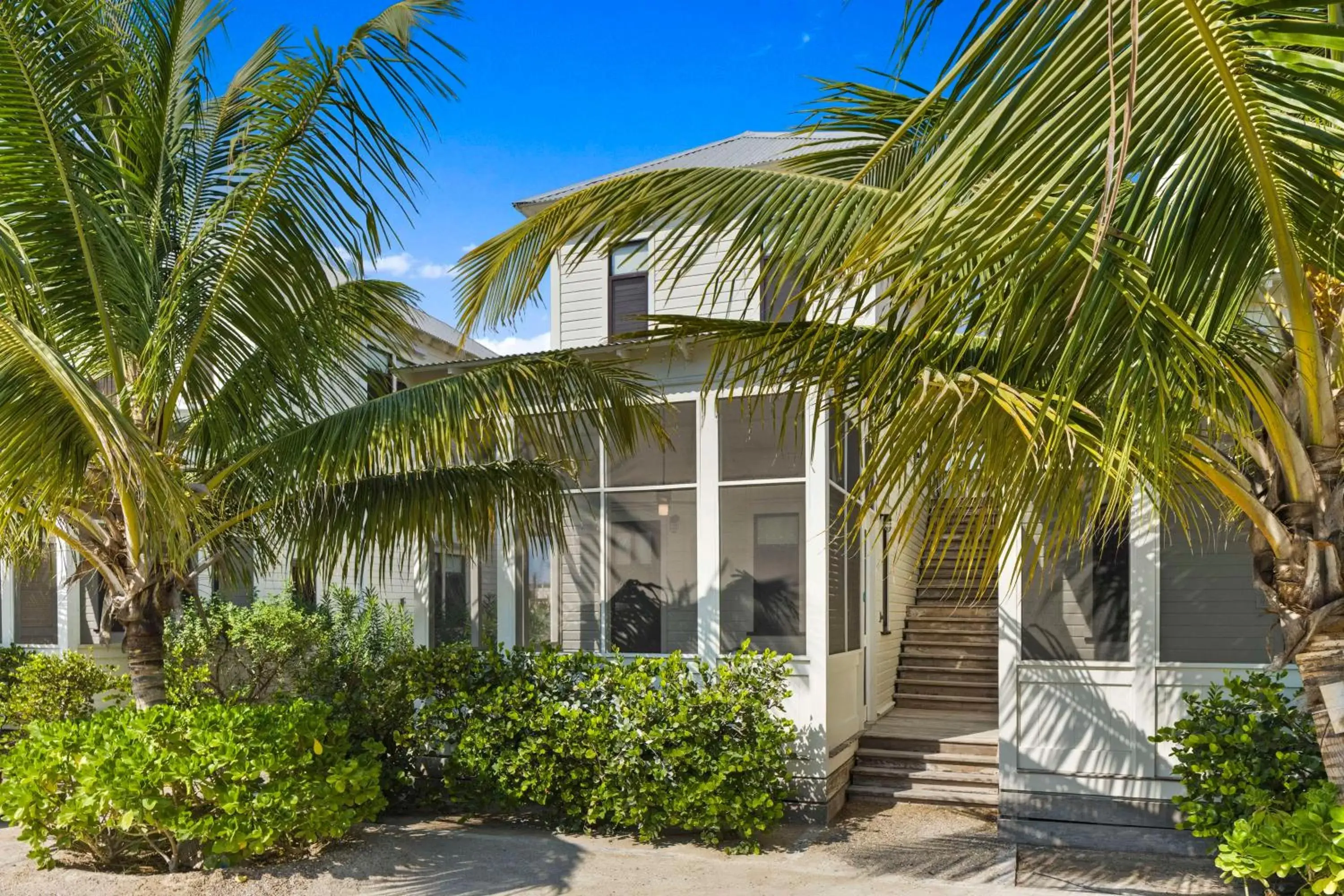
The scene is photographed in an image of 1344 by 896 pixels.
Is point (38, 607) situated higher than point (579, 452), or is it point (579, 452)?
point (579, 452)

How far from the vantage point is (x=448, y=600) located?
9664mm

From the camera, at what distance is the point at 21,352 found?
513 cm

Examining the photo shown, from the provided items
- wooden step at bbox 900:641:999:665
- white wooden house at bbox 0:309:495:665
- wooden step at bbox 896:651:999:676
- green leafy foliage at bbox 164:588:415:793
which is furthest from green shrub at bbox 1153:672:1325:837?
white wooden house at bbox 0:309:495:665

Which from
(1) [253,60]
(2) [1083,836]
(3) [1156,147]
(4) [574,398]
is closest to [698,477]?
(4) [574,398]

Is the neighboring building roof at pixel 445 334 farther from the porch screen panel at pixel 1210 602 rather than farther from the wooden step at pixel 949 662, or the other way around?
the porch screen panel at pixel 1210 602

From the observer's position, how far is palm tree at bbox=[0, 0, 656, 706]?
221 inches

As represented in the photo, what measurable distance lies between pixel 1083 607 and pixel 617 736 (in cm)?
356

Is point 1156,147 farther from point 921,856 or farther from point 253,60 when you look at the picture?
point 253,60

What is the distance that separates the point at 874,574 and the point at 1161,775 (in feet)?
12.7

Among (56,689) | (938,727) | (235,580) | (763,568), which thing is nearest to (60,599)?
(56,689)

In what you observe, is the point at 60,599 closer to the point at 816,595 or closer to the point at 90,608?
the point at 90,608

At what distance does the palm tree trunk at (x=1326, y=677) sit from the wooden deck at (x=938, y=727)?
4999 millimetres

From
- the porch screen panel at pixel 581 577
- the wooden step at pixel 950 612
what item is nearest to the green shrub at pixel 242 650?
the porch screen panel at pixel 581 577

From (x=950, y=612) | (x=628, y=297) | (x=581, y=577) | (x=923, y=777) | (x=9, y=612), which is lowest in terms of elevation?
(x=923, y=777)
